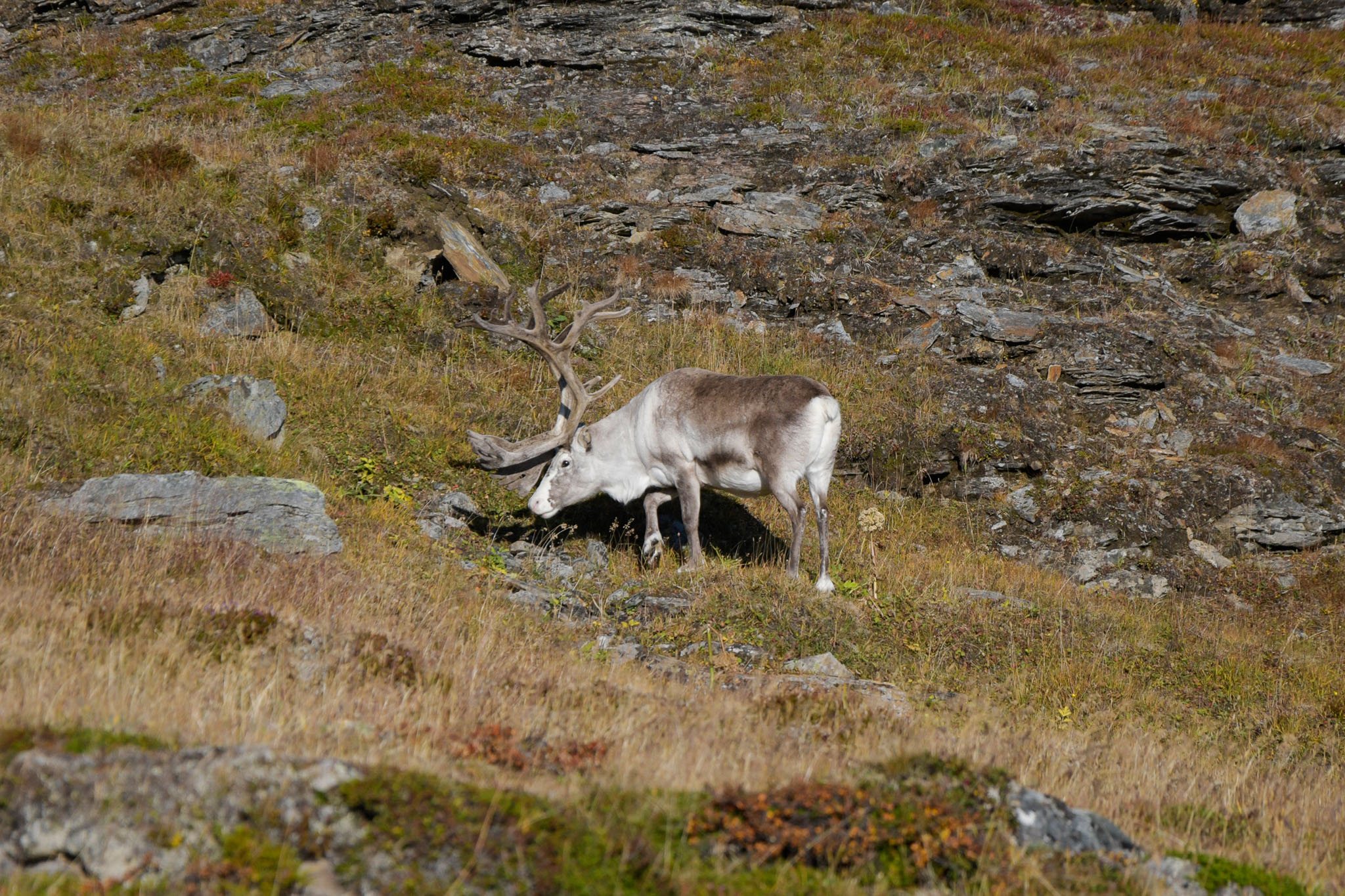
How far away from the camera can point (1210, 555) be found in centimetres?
1279

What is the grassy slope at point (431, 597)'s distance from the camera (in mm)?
5383

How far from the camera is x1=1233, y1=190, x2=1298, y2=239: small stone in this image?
19250 millimetres

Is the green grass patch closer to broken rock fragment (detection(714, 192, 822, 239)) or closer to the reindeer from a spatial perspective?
the reindeer

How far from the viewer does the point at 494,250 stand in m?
17.0

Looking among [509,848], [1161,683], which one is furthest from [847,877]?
[1161,683]

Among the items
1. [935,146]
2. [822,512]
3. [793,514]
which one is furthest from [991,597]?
[935,146]

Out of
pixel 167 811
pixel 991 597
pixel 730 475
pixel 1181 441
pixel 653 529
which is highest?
pixel 167 811

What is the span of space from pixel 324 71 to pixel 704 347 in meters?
14.6

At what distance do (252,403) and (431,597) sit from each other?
402cm

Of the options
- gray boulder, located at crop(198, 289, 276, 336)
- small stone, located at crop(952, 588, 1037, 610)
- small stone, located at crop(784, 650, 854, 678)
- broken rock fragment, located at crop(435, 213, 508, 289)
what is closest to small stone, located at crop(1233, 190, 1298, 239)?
small stone, located at crop(952, 588, 1037, 610)

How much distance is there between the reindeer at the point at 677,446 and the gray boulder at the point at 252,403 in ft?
7.10

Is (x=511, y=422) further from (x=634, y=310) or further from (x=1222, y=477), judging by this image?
(x=1222, y=477)

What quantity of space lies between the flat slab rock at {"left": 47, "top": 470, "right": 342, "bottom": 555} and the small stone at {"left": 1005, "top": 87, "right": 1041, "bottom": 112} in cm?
2005

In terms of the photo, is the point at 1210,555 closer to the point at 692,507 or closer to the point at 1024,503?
the point at 1024,503
